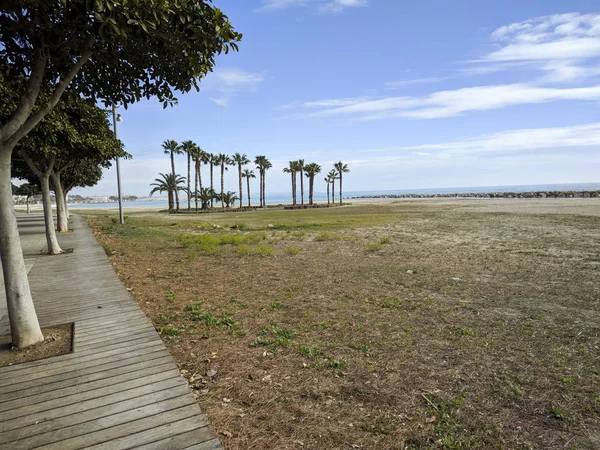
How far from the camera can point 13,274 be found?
4.85 metres

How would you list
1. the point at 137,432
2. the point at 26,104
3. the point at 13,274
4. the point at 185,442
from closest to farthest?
the point at 185,442 → the point at 137,432 → the point at 26,104 → the point at 13,274

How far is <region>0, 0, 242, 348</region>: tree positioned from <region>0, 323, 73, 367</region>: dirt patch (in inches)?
6.1

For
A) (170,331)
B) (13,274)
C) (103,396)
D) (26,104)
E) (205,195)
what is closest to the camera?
(103,396)

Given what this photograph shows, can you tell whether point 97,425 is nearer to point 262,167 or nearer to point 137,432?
point 137,432

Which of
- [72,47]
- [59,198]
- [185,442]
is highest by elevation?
[72,47]

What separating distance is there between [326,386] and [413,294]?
5.07 metres

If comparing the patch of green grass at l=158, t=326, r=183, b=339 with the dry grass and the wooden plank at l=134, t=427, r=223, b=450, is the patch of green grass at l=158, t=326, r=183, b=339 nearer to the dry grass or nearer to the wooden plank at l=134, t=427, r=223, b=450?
the dry grass

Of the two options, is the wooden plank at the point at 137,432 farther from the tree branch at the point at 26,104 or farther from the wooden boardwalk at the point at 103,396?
the tree branch at the point at 26,104

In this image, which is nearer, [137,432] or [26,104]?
[137,432]

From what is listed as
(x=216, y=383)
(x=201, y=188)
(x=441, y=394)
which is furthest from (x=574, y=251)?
(x=201, y=188)

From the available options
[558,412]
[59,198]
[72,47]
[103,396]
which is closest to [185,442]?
[103,396]

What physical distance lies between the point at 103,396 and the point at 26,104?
3913 mm

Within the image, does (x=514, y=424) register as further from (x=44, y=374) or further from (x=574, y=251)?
(x=574, y=251)

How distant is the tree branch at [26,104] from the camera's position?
4.63 m
